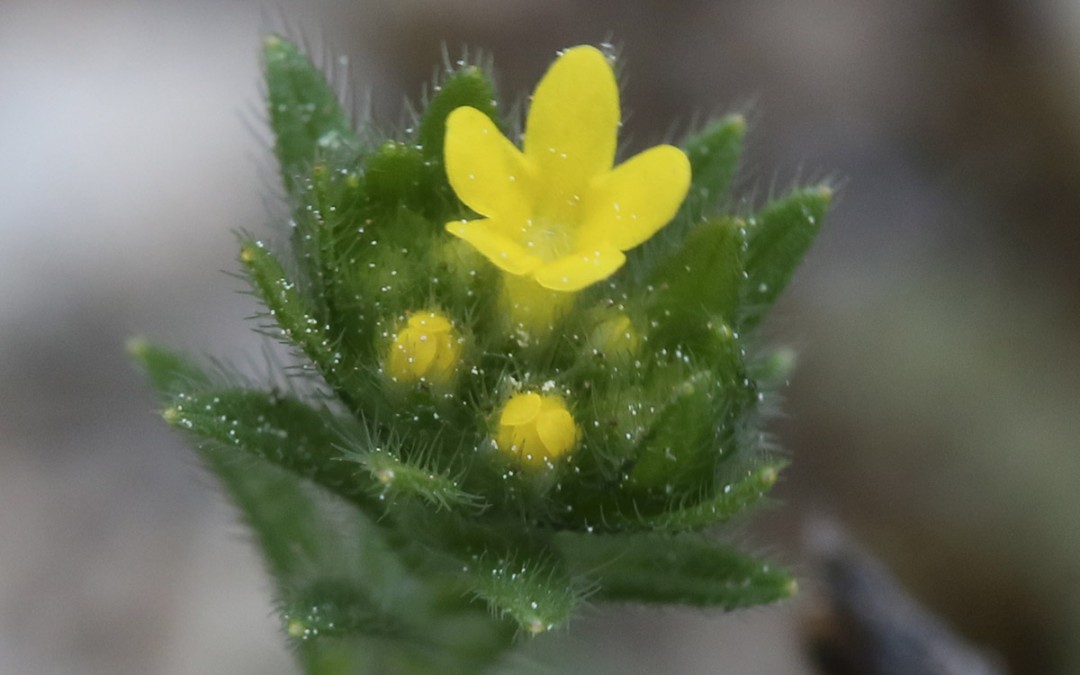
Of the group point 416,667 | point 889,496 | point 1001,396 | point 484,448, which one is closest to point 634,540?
point 484,448

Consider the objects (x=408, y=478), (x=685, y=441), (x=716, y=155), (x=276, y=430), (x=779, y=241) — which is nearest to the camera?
(x=408, y=478)

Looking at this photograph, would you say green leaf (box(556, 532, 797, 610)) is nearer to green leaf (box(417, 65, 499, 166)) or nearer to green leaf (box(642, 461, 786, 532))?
green leaf (box(642, 461, 786, 532))

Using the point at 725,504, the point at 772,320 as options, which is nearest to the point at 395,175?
the point at 725,504

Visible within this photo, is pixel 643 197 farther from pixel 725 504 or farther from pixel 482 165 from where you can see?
pixel 725 504

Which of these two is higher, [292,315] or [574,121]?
[574,121]

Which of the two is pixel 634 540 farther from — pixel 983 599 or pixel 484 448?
pixel 983 599

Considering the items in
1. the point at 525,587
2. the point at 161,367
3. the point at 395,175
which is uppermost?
the point at 395,175

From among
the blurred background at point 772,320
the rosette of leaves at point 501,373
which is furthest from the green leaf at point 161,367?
the blurred background at point 772,320

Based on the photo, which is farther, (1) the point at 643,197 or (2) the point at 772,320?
(2) the point at 772,320
